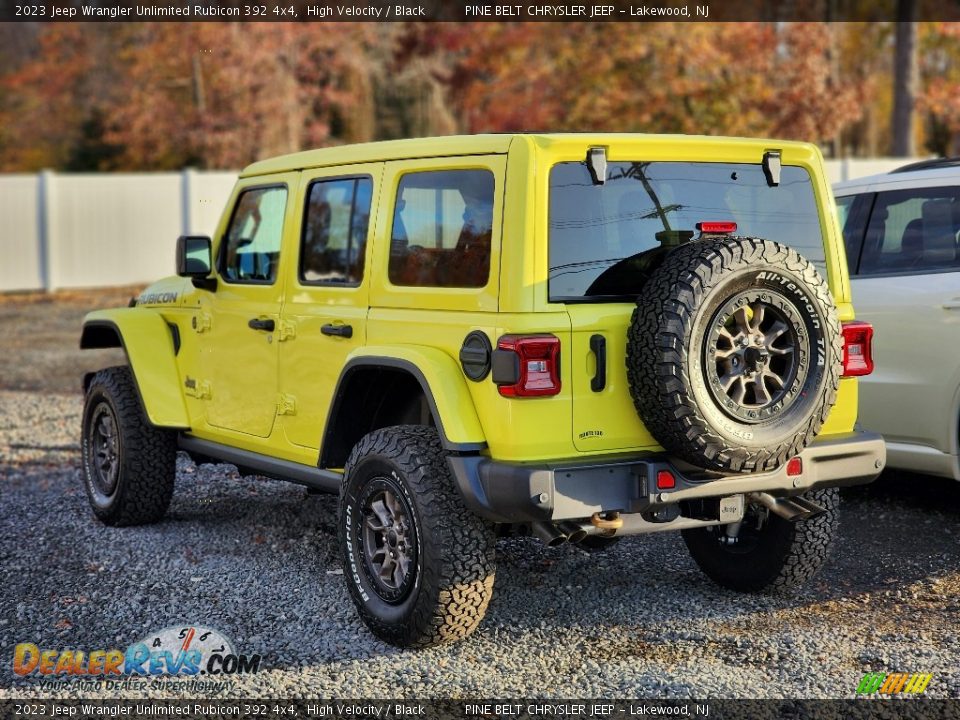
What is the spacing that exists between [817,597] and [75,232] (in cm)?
1935

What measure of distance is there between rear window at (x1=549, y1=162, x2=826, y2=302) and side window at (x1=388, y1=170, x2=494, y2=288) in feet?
0.94

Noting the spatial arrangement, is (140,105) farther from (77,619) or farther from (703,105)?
(77,619)

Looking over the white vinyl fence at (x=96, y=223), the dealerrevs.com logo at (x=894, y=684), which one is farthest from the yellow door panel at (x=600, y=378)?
the white vinyl fence at (x=96, y=223)

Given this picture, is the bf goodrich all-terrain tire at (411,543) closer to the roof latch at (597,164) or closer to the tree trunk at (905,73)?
the roof latch at (597,164)

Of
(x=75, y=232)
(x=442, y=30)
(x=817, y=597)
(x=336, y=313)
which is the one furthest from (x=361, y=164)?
(x=442, y=30)

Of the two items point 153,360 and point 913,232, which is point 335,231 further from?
point 913,232

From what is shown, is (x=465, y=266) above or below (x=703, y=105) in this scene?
below

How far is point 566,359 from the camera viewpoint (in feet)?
14.7

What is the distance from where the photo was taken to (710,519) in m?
4.76

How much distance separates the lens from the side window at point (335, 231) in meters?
5.41

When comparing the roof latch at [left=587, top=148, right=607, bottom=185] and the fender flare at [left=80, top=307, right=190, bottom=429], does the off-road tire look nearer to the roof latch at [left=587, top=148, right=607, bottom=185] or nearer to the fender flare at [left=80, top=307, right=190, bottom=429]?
the roof latch at [left=587, top=148, right=607, bottom=185]

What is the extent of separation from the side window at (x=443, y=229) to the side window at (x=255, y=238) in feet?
→ 3.31

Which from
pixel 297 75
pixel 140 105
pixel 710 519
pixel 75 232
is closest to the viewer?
pixel 710 519

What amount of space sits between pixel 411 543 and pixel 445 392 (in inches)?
24.4
